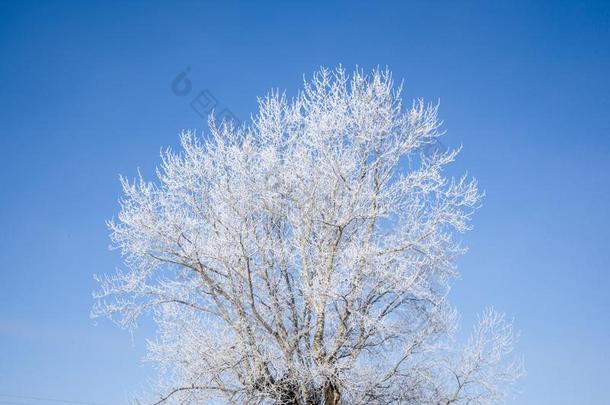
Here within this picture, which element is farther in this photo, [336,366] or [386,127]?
[386,127]

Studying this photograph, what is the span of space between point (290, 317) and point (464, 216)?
430 cm

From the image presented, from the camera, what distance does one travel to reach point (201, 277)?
15.7 meters

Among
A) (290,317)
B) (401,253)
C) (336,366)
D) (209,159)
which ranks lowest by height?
(336,366)

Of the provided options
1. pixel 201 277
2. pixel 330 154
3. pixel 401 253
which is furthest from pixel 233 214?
pixel 401 253

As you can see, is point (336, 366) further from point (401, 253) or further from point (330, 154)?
point (330, 154)

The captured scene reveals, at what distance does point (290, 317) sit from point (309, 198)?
2567 millimetres

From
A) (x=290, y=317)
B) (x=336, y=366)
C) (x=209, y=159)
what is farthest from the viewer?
(x=209, y=159)

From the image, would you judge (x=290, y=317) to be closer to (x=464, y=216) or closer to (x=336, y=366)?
(x=336, y=366)

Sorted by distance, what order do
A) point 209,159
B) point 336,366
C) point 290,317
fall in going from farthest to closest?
point 209,159 < point 290,317 < point 336,366

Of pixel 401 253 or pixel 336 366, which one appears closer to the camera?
pixel 336 366

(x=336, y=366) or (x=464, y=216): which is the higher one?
(x=464, y=216)

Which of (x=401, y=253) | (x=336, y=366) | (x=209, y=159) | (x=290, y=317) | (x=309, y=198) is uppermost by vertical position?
(x=209, y=159)

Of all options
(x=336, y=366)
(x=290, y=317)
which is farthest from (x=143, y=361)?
(x=336, y=366)

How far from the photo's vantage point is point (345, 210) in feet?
52.2
